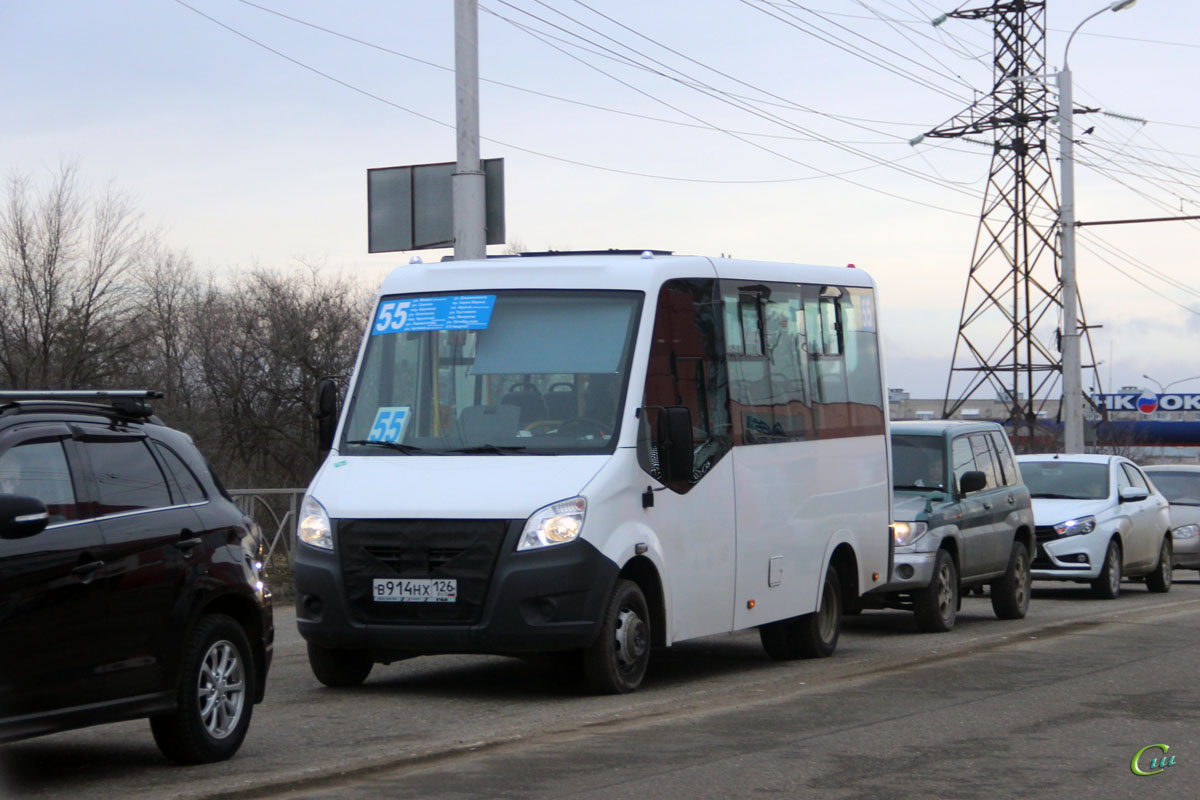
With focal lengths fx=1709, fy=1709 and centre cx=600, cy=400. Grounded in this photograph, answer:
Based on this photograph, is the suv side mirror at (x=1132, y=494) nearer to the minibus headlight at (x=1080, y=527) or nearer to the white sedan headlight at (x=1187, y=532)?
the minibus headlight at (x=1080, y=527)

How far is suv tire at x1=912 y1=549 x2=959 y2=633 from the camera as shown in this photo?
15164mm

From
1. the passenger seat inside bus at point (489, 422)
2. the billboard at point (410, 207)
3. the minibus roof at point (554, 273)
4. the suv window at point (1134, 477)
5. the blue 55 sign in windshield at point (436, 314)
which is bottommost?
the suv window at point (1134, 477)

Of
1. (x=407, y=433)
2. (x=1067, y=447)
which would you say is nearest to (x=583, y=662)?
(x=407, y=433)

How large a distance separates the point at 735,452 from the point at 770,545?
0.83m

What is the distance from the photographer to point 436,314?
11.0 m

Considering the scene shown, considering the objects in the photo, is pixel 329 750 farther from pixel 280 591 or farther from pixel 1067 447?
Result: pixel 1067 447

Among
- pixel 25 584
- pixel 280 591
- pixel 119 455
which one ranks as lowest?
pixel 280 591

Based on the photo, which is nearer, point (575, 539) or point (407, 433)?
point (575, 539)

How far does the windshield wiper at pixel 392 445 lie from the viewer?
10573 millimetres

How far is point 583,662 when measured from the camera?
33.3ft

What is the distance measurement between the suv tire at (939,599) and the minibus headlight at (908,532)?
297 millimetres

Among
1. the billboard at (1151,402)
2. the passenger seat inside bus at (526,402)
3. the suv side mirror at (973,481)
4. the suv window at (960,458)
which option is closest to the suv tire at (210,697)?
the passenger seat inside bus at (526,402)

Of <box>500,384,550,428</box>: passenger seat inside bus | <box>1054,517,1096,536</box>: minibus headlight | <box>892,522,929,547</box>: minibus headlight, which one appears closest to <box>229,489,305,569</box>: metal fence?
<box>892,522,929,547</box>: minibus headlight

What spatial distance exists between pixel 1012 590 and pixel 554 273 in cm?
776
